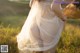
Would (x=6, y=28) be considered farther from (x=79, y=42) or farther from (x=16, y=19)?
(x=79, y=42)

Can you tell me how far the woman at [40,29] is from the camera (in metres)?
3.01

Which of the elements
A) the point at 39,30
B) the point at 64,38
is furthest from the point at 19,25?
the point at 64,38

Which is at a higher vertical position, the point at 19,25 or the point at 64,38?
the point at 19,25

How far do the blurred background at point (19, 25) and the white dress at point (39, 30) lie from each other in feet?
0.15

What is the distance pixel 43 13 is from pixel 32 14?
10cm

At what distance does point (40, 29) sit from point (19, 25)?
0.19 m

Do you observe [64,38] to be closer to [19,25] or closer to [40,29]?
[40,29]

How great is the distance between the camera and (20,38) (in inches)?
120

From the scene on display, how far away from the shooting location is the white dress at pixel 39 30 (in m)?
3.02

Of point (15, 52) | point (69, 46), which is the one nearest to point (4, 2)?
point (15, 52)

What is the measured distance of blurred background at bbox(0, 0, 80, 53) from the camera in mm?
3029

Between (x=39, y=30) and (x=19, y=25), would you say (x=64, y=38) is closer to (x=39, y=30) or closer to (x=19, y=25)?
(x=39, y=30)

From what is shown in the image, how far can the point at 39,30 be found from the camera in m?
3.03

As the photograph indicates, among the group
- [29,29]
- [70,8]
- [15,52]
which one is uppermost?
[70,8]
